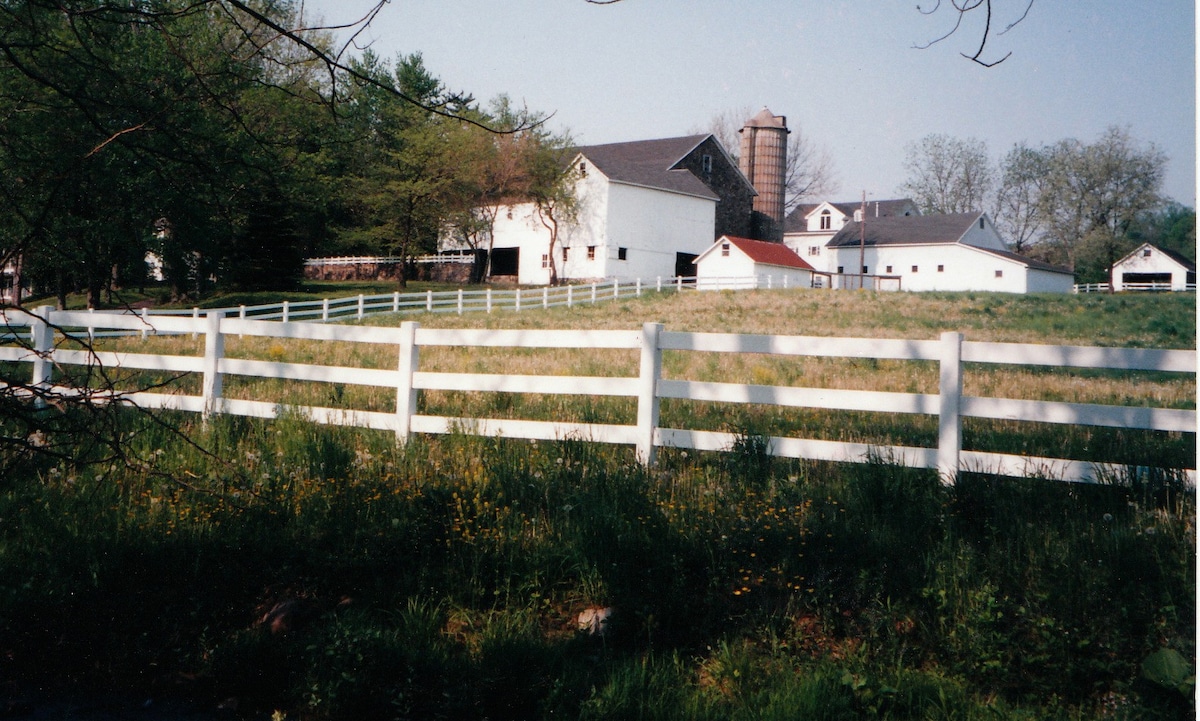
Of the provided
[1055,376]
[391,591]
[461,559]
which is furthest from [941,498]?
[1055,376]

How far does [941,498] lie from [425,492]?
3.27m

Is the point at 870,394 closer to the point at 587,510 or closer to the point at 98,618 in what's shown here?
the point at 587,510

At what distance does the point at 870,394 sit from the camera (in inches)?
270

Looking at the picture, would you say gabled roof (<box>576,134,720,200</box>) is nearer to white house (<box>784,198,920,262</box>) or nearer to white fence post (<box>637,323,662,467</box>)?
white house (<box>784,198,920,262</box>)

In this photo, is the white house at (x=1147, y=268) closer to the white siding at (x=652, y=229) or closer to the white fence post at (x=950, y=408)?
the white siding at (x=652, y=229)

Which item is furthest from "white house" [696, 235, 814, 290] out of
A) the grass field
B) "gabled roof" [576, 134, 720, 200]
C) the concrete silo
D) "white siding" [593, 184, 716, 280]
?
the grass field

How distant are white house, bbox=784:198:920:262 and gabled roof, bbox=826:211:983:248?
5599 mm

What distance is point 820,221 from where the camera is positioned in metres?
78.0

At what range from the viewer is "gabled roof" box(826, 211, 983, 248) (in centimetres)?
6369

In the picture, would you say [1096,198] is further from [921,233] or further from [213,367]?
[213,367]

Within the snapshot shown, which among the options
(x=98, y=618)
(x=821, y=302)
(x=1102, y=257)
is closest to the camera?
(x=98, y=618)

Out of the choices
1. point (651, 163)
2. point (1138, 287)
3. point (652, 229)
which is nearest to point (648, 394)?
point (652, 229)

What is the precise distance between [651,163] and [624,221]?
6.62 m

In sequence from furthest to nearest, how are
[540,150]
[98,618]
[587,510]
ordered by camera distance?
1. [540,150]
2. [587,510]
3. [98,618]
